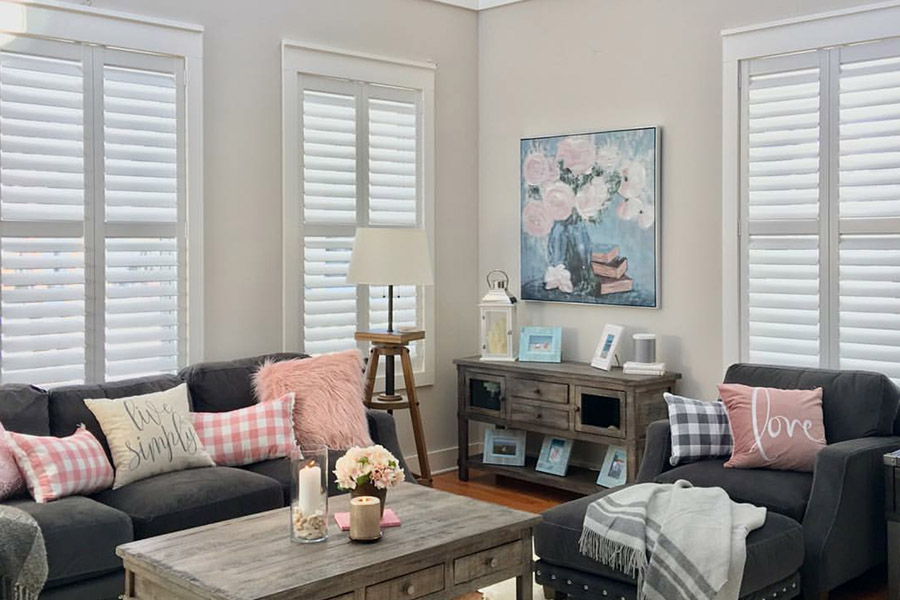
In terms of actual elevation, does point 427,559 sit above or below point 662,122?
below

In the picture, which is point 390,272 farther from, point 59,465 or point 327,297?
point 59,465

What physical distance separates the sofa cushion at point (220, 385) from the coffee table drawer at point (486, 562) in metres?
1.75

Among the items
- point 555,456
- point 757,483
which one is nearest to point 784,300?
point 757,483

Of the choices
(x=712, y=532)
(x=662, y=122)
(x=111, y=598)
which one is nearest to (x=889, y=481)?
(x=712, y=532)

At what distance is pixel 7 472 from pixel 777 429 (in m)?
3.01

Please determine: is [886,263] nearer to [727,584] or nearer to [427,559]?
[727,584]

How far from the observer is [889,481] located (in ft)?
12.4

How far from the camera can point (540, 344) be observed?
566 centimetres

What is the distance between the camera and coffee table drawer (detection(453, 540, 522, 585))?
305 centimetres

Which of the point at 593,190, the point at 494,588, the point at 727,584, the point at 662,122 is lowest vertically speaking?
the point at 494,588

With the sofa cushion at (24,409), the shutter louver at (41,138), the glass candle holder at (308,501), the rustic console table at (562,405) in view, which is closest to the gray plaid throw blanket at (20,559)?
the glass candle holder at (308,501)

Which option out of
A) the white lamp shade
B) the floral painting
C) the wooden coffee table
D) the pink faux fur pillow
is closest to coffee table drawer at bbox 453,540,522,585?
the wooden coffee table

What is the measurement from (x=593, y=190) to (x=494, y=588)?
2430mm

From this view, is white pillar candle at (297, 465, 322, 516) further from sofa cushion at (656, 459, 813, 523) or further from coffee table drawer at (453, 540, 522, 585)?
sofa cushion at (656, 459, 813, 523)
